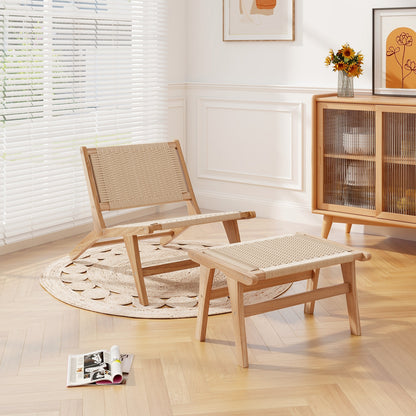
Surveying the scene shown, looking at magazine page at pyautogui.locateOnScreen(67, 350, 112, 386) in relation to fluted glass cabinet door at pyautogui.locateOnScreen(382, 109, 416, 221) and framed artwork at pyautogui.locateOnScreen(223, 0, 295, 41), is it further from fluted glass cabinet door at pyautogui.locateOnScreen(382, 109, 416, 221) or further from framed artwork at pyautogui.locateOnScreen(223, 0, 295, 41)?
framed artwork at pyautogui.locateOnScreen(223, 0, 295, 41)

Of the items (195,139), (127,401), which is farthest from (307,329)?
(195,139)

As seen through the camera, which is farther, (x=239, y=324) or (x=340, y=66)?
(x=340, y=66)

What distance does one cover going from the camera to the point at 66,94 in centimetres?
512

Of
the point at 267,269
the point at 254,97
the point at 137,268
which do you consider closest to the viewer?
the point at 267,269

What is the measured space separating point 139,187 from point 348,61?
5.45ft

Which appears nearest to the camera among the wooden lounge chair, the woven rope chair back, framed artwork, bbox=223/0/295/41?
the wooden lounge chair

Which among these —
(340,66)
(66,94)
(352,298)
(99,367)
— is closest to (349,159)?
(340,66)

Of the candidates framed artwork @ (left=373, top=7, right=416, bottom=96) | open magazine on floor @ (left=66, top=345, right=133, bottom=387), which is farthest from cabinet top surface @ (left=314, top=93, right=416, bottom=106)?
open magazine on floor @ (left=66, top=345, right=133, bottom=387)

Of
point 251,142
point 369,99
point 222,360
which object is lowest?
point 222,360

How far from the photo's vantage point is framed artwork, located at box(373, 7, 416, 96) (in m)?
4.78

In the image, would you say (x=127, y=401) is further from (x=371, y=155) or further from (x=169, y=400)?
(x=371, y=155)

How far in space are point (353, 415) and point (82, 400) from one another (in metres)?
0.99

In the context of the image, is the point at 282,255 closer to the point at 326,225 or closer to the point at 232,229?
the point at 232,229

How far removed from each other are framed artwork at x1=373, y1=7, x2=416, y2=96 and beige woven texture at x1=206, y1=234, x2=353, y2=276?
74.6 inches
